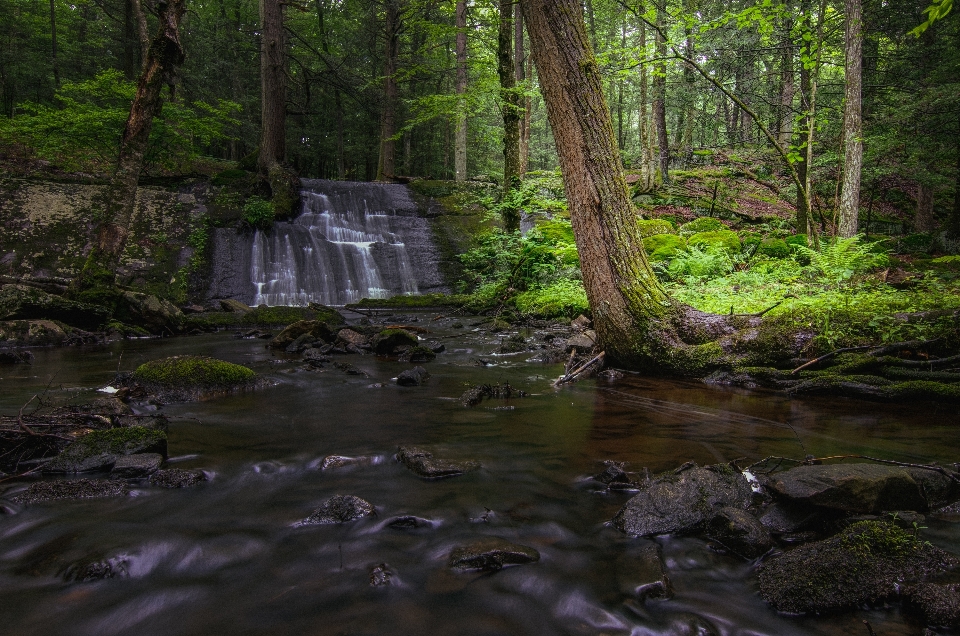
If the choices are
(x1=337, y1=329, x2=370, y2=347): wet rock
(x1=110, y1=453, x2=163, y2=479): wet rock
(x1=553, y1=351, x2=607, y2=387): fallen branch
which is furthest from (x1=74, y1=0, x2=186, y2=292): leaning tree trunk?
(x1=553, y1=351, x2=607, y2=387): fallen branch

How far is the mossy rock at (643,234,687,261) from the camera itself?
12.0 meters

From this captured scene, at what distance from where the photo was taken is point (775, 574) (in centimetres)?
214

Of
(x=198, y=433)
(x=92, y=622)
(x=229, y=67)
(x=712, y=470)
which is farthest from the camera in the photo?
(x=229, y=67)

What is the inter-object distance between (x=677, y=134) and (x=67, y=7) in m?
36.1

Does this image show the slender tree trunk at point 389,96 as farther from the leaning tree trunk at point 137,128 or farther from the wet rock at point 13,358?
the wet rock at point 13,358

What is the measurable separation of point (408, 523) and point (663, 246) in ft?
36.9

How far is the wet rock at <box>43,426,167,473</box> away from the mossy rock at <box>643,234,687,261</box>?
10855mm

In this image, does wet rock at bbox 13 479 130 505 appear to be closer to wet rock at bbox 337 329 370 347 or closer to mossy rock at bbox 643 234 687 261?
wet rock at bbox 337 329 370 347

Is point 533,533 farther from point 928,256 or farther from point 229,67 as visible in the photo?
point 229,67

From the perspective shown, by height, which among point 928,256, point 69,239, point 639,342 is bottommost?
point 639,342

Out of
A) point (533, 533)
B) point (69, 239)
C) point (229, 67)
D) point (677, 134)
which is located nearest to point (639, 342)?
point (533, 533)

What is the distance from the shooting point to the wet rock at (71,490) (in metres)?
2.91

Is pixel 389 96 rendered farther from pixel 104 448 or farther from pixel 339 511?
pixel 339 511

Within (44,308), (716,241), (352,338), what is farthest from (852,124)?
(44,308)
